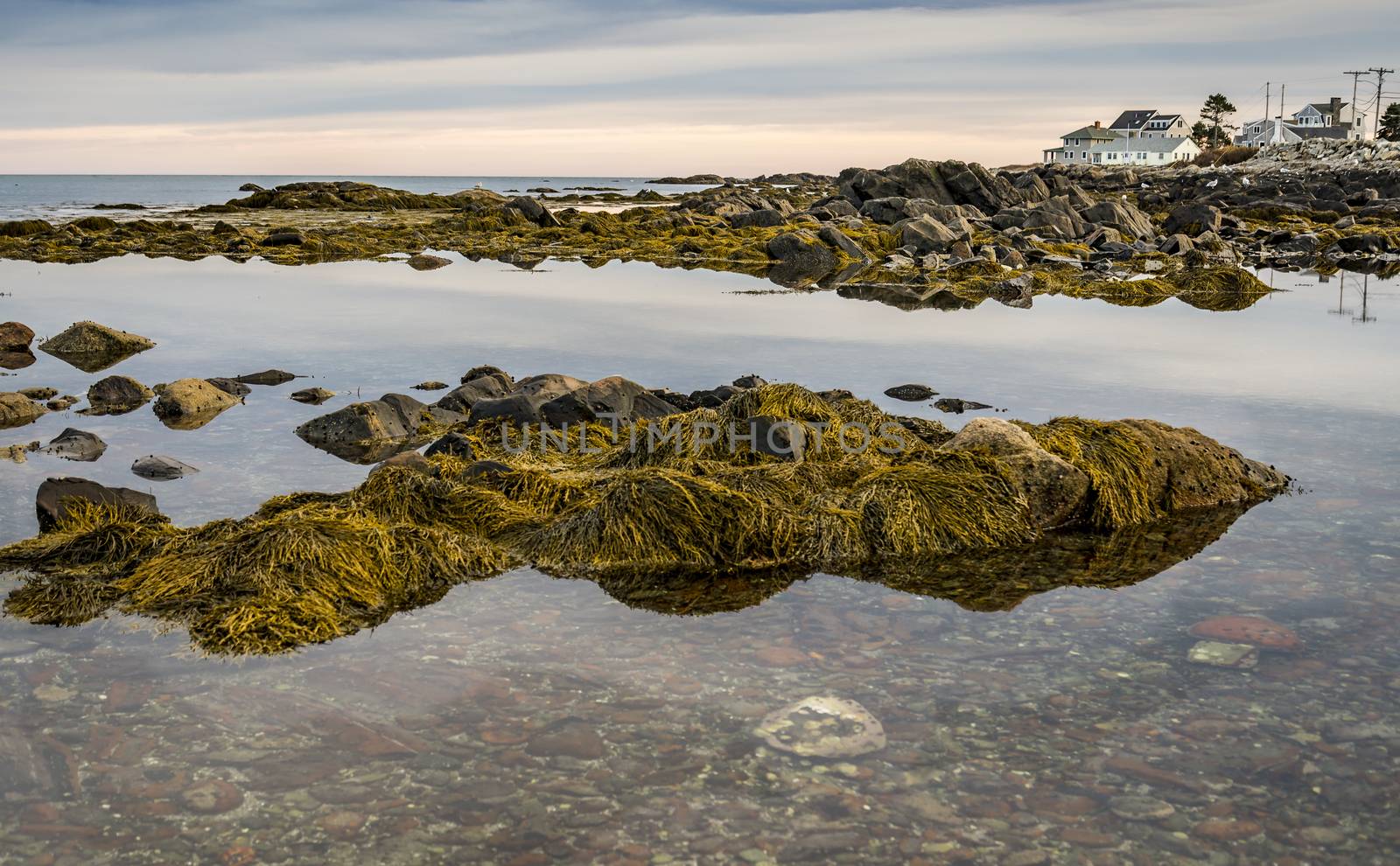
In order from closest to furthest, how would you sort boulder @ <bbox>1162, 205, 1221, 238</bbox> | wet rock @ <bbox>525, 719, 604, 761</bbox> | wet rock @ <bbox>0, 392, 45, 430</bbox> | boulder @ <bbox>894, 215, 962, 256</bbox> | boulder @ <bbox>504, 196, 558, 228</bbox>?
wet rock @ <bbox>525, 719, 604, 761</bbox> < wet rock @ <bbox>0, 392, 45, 430</bbox> < boulder @ <bbox>894, 215, 962, 256</bbox> < boulder @ <bbox>1162, 205, 1221, 238</bbox> < boulder @ <bbox>504, 196, 558, 228</bbox>

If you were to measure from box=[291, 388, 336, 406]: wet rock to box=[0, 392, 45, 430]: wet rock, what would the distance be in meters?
2.59

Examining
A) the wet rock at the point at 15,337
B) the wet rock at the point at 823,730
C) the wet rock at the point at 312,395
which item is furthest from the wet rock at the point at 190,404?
the wet rock at the point at 823,730

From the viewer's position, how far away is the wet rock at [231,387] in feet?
43.7

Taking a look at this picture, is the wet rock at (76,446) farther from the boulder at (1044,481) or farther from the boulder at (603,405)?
the boulder at (1044,481)

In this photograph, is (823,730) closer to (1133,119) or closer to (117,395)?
(117,395)

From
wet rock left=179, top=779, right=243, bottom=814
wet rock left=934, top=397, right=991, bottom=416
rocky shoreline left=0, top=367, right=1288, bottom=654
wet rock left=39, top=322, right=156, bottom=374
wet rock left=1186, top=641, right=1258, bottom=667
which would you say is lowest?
wet rock left=179, top=779, right=243, bottom=814

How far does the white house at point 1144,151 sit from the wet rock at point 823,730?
410 ft

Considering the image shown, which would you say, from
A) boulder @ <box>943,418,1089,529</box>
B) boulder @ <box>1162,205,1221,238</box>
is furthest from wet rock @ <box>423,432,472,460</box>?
boulder @ <box>1162,205,1221,238</box>

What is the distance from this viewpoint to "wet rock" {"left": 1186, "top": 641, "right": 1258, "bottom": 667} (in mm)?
5979

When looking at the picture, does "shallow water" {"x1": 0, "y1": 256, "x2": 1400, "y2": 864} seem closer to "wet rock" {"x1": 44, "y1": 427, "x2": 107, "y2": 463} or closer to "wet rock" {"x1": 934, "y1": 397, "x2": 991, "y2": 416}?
"wet rock" {"x1": 44, "y1": 427, "x2": 107, "y2": 463}

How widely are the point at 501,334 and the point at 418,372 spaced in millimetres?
3980

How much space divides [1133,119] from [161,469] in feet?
464

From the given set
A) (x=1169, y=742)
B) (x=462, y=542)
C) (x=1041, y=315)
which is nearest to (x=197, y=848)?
(x=462, y=542)

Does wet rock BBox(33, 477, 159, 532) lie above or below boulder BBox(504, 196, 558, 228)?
below
